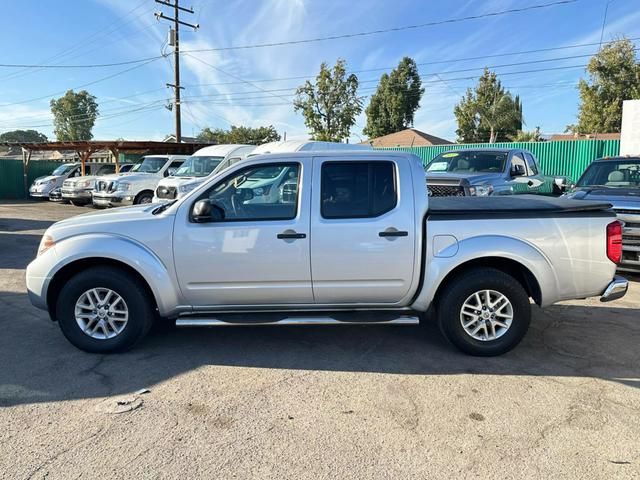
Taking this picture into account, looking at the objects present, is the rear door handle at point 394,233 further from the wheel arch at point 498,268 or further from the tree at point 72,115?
the tree at point 72,115

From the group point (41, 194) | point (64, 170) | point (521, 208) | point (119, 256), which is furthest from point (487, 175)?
point (64, 170)

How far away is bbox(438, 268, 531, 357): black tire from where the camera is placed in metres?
4.19

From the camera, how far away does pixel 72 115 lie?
87.1 meters

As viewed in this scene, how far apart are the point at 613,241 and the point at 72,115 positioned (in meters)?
98.6

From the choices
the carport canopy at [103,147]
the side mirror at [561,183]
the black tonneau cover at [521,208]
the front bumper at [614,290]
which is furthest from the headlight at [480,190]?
the carport canopy at [103,147]

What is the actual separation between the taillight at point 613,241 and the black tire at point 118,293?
4.15m

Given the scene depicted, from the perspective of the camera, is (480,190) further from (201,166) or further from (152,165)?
(152,165)

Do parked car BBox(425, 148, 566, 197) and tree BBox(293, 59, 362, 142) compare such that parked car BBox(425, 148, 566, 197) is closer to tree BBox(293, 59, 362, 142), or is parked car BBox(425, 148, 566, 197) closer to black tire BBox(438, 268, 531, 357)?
black tire BBox(438, 268, 531, 357)

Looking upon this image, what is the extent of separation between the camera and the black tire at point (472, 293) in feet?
13.7

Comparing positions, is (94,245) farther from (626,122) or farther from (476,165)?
(626,122)

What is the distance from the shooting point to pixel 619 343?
474 cm

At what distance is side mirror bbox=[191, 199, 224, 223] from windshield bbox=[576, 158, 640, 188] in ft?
23.1

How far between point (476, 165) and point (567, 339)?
5864 millimetres

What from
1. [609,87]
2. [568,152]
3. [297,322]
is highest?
[609,87]
